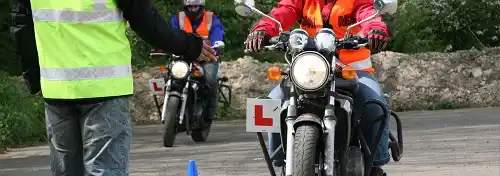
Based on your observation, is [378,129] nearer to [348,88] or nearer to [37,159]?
[348,88]

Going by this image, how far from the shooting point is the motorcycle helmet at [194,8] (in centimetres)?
1317

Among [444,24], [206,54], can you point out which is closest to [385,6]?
[206,54]

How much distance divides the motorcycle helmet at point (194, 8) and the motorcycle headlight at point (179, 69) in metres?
0.88

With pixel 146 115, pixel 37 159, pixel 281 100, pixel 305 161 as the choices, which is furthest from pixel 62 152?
pixel 146 115

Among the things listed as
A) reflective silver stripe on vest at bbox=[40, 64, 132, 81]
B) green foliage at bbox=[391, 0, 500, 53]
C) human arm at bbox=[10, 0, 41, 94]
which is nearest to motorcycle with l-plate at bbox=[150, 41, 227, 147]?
human arm at bbox=[10, 0, 41, 94]

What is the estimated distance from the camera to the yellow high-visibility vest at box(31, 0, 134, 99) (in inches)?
196

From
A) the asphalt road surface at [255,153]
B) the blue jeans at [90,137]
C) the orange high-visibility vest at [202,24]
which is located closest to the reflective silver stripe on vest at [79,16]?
the blue jeans at [90,137]

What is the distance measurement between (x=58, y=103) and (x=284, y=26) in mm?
2372

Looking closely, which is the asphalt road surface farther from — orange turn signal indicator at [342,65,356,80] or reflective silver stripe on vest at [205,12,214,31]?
orange turn signal indicator at [342,65,356,80]

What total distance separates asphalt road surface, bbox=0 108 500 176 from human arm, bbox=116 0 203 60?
4.07 meters

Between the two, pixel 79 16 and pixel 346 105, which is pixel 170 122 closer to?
pixel 346 105

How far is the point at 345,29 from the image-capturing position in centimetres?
719

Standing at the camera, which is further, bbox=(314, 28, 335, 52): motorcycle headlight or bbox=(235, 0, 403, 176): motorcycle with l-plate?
bbox=(314, 28, 335, 52): motorcycle headlight

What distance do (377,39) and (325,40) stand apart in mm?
320
